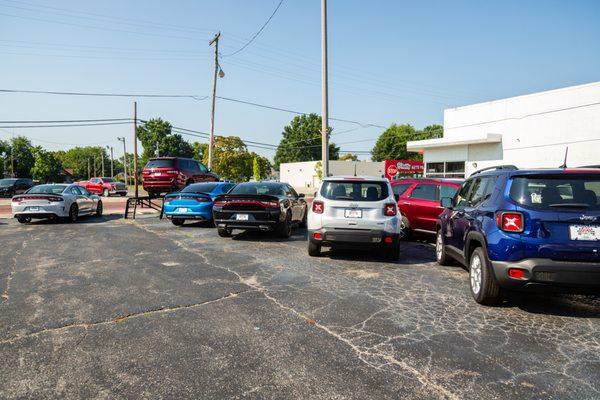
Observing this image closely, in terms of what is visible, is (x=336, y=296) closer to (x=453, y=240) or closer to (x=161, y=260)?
(x=453, y=240)

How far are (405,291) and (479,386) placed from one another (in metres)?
2.63

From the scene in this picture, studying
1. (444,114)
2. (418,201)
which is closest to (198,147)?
(444,114)

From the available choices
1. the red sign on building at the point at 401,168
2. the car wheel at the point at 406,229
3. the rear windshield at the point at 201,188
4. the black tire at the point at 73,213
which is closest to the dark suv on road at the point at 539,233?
the car wheel at the point at 406,229

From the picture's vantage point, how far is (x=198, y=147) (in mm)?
108875

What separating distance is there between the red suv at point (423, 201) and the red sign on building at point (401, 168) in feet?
51.9

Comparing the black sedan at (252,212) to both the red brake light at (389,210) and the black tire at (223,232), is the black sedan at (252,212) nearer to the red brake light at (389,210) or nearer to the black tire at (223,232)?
the black tire at (223,232)

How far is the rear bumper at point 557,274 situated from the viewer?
4.21 meters

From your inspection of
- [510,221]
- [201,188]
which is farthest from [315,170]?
[510,221]

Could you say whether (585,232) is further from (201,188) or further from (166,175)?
(166,175)

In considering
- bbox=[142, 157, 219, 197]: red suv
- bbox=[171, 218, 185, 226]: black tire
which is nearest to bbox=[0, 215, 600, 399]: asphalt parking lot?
bbox=[171, 218, 185, 226]: black tire

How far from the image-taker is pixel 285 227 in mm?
10164

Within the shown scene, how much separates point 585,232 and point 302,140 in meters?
96.8

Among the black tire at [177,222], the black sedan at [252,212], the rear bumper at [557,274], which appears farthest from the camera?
the black tire at [177,222]

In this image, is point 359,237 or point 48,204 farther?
point 48,204
